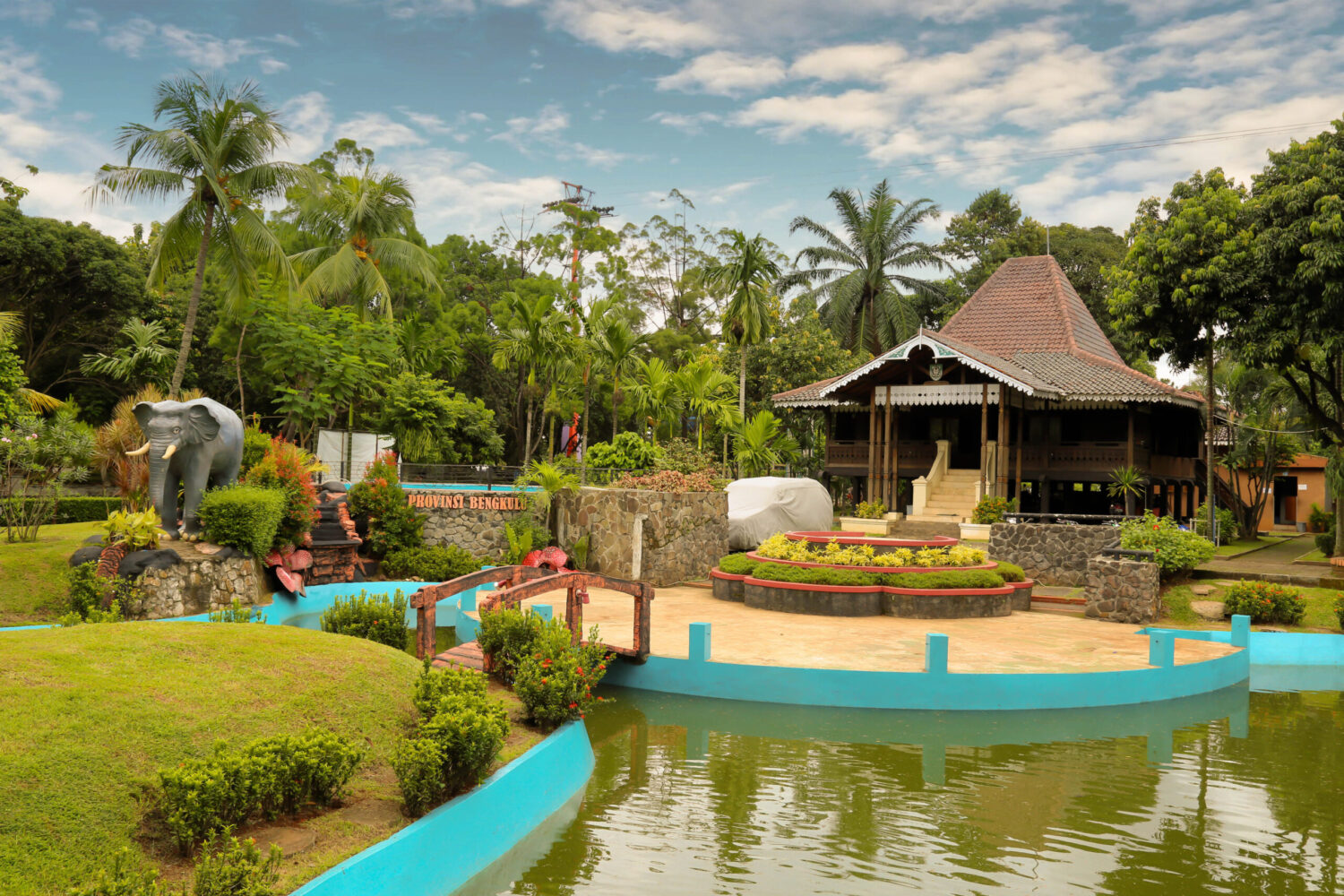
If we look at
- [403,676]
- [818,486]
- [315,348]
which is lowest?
[403,676]

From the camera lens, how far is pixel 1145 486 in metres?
28.0

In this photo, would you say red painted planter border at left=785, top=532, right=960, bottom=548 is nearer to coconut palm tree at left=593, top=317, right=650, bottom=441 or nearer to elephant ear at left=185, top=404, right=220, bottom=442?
coconut palm tree at left=593, top=317, right=650, bottom=441

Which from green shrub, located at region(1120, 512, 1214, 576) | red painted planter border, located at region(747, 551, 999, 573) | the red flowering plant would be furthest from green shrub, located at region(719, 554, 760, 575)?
the red flowering plant

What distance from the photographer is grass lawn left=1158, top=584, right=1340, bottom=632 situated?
56.1 feet

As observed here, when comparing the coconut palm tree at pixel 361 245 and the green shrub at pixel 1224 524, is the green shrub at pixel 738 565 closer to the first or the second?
the green shrub at pixel 1224 524

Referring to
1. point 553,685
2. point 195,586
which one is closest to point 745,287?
point 195,586

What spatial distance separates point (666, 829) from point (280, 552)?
11997 millimetres

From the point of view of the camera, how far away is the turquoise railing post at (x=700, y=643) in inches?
487

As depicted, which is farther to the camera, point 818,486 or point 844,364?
point 844,364

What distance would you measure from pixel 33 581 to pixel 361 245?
21.6m

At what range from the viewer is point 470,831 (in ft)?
23.5

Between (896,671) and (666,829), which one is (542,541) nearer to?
(896,671)

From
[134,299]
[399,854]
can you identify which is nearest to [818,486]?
[399,854]

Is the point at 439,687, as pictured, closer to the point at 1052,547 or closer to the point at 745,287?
the point at 1052,547
